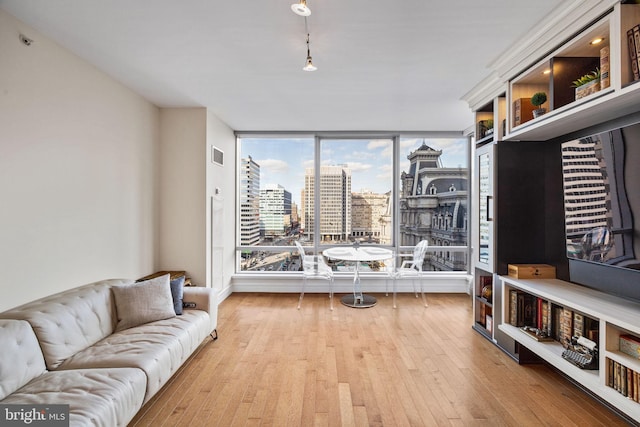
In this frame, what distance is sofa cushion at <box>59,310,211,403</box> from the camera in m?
1.94

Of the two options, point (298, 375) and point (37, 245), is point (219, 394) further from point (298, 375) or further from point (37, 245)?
point (37, 245)

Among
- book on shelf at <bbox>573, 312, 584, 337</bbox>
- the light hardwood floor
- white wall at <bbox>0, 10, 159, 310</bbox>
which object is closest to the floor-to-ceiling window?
the light hardwood floor

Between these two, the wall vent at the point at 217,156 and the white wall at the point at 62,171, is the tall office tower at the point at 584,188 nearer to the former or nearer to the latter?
the wall vent at the point at 217,156

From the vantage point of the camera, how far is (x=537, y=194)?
2.89 m

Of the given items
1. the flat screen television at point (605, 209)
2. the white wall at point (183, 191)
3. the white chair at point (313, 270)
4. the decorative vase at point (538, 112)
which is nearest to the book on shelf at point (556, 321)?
the flat screen television at point (605, 209)

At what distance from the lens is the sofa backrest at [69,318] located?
1912 mm

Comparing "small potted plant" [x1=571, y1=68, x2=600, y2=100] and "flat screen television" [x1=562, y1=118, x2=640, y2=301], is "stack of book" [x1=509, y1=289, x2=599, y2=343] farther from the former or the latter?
"small potted plant" [x1=571, y1=68, x2=600, y2=100]

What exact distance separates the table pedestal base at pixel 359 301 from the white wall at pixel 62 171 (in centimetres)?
284

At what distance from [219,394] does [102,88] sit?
305 centimetres

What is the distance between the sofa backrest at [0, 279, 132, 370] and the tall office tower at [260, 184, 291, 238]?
2796 mm

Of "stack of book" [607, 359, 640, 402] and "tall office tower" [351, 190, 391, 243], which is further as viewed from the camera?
"tall office tower" [351, 190, 391, 243]

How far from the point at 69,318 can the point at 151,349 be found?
0.63 meters

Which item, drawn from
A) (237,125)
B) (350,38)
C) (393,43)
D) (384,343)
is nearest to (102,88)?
(237,125)

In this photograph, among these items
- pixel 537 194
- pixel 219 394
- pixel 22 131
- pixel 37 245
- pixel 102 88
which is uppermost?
pixel 102 88
